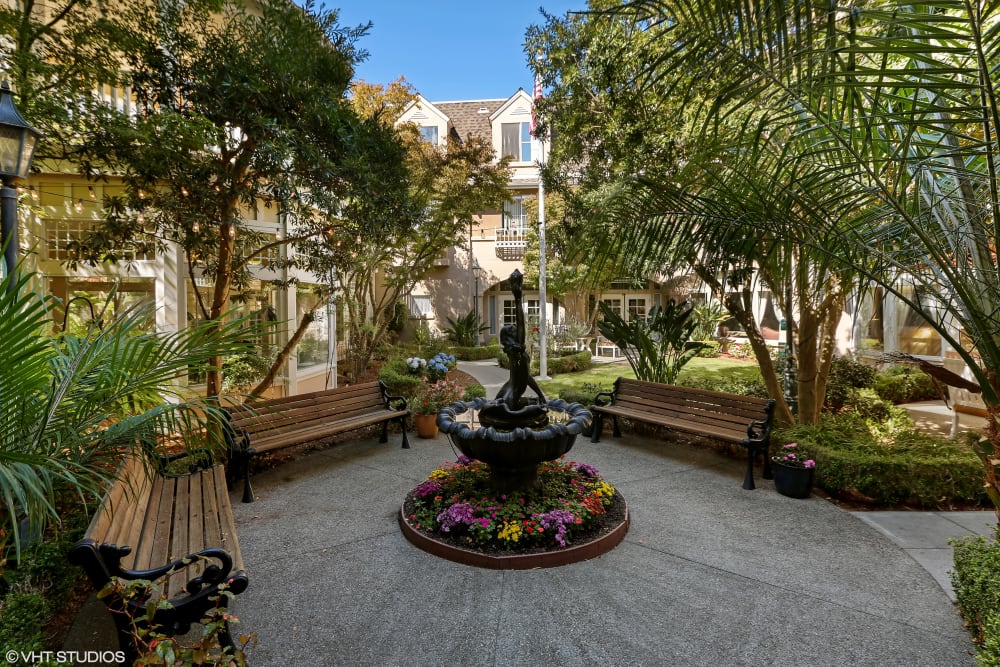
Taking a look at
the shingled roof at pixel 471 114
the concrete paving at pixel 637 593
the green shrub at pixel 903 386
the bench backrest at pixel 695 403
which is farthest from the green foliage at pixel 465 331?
the concrete paving at pixel 637 593

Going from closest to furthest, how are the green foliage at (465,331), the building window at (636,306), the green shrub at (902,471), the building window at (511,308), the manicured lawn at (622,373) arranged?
1. the green shrub at (902,471)
2. the manicured lawn at (622,373)
3. the green foliage at (465,331)
4. the building window at (511,308)
5. the building window at (636,306)

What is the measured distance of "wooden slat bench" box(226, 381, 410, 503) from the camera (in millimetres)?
4973

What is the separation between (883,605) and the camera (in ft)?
10.1

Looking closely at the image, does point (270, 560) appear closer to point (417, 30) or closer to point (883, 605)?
point (883, 605)

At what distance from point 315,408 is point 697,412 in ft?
17.0

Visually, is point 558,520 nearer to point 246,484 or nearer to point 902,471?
point 246,484

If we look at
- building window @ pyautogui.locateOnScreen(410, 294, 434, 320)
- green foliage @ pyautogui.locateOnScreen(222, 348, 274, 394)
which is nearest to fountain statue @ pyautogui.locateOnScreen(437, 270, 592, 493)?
green foliage @ pyautogui.locateOnScreen(222, 348, 274, 394)

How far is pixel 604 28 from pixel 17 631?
27.1 ft

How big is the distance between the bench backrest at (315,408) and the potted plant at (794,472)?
538cm

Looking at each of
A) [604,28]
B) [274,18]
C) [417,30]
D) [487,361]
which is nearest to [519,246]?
[487,361]

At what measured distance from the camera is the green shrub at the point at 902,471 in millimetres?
4621

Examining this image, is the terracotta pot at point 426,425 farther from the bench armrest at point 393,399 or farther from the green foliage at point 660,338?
the green foliage at point 660,338

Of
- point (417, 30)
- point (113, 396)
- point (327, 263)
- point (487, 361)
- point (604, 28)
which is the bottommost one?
point (487, 361)

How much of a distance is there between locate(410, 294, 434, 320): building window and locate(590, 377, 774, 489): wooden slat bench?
49.9ft
